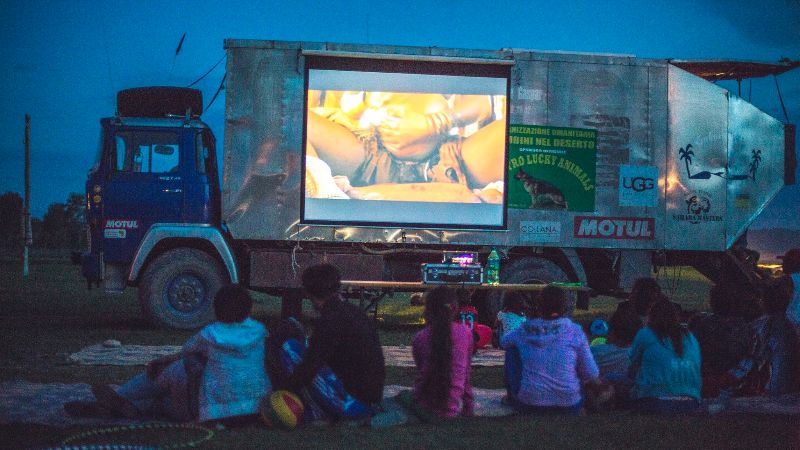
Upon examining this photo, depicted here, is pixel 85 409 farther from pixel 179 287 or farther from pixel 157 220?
pixel 157 220

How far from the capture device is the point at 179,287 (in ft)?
41.4

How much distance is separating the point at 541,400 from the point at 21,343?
24.2 feet

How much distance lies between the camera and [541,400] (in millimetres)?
6141

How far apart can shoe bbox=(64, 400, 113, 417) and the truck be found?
650 cm

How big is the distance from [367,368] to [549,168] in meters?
7.71

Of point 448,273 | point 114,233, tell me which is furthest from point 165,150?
point 448,273

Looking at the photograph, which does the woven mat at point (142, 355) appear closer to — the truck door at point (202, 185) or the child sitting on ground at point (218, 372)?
the truck door at point (202, 185)

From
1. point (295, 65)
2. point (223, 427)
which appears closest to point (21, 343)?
point (295, 65)

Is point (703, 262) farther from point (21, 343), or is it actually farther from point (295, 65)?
point (21, 343)

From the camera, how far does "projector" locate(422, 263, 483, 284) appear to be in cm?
1235

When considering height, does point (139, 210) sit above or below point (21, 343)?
above

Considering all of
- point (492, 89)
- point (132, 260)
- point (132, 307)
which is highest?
point (492, 89)

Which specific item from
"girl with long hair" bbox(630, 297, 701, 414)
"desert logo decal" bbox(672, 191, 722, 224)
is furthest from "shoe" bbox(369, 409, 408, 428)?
"desert logo decal" bbox(672, 191, 722, 224)

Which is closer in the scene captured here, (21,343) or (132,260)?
(21,343)
